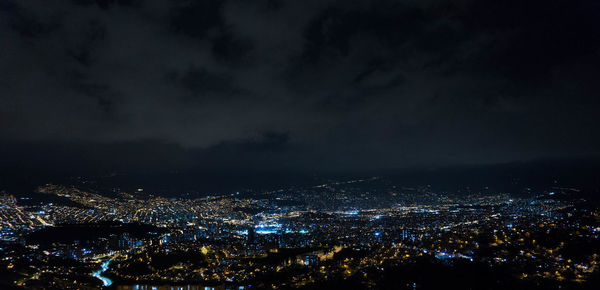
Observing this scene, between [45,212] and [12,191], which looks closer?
[45,212]

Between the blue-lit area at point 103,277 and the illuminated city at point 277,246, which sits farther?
the blue-lit area at point 103,277

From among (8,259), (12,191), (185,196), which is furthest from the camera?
(185,196)

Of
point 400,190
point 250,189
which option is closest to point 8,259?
point 250,189

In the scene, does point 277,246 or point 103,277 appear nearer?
point 103,277

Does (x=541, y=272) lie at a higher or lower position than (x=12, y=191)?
lower

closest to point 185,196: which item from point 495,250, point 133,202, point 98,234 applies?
point 133,202

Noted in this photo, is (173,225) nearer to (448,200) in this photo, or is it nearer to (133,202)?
(133,202)

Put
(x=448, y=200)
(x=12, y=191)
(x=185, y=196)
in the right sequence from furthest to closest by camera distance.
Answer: (x=185, y=196)
(x=448, y=200)
(x=12, y=191)

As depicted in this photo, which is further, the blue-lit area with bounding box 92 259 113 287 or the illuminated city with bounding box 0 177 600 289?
the blue-lit area with bounding box 92 259 113 287

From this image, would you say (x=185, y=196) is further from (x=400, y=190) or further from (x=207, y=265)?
(x=207, y=265)
